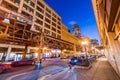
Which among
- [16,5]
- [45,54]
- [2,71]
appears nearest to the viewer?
[2,71]

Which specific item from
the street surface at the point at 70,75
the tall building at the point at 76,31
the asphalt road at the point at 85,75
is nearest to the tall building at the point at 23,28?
the street surface at the point at 70,75

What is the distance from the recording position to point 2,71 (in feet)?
31.2

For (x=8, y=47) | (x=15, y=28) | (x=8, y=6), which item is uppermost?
(x=8, y=6)

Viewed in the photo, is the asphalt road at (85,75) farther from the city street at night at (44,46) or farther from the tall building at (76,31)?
the tall building at (76,31)

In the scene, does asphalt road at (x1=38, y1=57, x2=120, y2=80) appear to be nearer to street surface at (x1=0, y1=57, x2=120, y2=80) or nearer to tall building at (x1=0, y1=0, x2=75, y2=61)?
street surface at (x1=0, y1=57, x2=120, y2=80)

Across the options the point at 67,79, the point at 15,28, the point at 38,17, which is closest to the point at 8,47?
the point at 15,28

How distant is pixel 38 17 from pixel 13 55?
1804 centimetres

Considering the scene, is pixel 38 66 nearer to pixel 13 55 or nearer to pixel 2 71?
pixel 2 71

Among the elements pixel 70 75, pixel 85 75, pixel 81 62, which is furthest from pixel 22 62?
pixel 85 75

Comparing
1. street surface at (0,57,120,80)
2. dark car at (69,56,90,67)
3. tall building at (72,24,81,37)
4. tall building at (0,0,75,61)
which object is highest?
tall building at (72,24,81,37)

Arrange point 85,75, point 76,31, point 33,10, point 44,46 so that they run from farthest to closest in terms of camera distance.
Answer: point 76,31 < point 33,10 < point 44,46 < point 85,75

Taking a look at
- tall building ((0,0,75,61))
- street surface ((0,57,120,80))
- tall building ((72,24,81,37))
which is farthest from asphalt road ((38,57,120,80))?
tall building ((72,24,81,37))

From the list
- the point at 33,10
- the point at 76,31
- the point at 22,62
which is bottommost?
the point at 22,62

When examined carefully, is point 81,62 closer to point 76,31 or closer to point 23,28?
point 23,28
